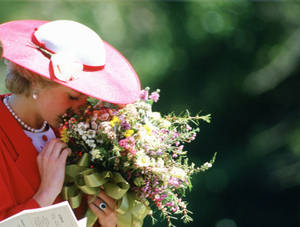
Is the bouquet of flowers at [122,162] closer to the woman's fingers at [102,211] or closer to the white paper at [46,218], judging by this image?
the woman's fingers at [102,211]

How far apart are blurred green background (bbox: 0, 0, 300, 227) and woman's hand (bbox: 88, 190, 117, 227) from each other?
15.1 ft

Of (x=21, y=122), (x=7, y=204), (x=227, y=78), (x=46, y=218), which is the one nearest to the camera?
(x=46, y=218)

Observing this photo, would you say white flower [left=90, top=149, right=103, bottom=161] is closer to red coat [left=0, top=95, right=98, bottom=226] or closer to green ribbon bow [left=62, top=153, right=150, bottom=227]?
green ribbon bow [left=62, top=153, right=150, bottom=227]

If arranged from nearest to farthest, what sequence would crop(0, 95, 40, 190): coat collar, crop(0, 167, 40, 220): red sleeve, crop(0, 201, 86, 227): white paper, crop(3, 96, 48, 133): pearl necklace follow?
crop(0, 201, 86, 227): white paper < crop(0, 167, 40, 220): red sleeve < crop(0, 95, 40, 190): coat collar < crop(3, 96, 48, 133): pearl necklace

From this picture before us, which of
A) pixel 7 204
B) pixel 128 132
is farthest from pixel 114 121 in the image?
pixel 7 204

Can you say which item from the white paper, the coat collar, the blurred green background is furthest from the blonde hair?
the blurred green background

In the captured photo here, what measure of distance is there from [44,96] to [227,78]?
5202mm

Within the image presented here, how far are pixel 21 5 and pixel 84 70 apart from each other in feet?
16.9

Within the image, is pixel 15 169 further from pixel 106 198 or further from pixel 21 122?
pixel 106 198

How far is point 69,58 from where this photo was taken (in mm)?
1823

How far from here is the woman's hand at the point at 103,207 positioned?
195cm

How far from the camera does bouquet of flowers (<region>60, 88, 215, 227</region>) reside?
1.86 metres

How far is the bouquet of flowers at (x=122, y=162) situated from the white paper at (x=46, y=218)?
0.26m

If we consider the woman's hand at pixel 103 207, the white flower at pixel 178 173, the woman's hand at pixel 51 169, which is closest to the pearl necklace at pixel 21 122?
the woman's hand at pixel 51 169
